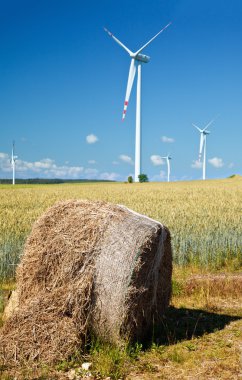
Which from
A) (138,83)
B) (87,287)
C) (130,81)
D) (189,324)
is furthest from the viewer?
(138,83)

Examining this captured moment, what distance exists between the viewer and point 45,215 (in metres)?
7.32

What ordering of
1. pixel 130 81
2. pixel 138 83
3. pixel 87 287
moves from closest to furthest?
pixel 87 287
pixel 130 81
pixel 138 83

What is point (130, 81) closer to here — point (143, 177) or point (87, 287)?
point (87, 287)

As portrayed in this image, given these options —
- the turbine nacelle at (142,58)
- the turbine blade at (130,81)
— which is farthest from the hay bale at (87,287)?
the turbine nacelle at (142,58)

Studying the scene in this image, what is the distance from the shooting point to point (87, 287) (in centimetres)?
632

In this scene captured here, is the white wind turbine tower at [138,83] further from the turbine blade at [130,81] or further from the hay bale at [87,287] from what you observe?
the hay bale at [87,287]

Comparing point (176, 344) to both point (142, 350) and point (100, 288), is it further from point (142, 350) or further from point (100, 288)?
point (100, 288)

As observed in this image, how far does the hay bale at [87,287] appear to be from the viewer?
6.16 meters

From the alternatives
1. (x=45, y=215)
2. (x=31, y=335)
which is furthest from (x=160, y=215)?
(x=31, y=335)

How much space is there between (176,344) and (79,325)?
57.0 inches

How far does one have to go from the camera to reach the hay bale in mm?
6160

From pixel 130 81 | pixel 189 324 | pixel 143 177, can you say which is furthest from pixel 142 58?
pixel 189 324

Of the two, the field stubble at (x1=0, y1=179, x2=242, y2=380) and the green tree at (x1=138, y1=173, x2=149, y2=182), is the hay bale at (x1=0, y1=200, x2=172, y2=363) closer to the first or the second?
the field stubble at (x1=0, y1=179, x2=242, y2=380)

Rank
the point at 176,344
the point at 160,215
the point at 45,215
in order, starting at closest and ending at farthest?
1. the point at 176,344
2. the point at 45,215
3. the point at 160,215
